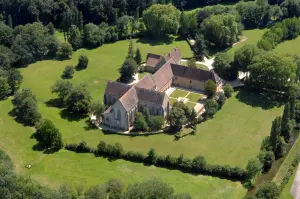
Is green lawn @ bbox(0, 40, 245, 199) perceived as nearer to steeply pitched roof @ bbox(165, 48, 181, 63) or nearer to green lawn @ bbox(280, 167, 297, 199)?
green lawn @ bbox(280, 167, 297, 199)

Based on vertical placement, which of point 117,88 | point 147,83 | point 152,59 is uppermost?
point 117,88

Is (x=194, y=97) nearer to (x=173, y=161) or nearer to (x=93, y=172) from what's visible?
(x=173, y=161)

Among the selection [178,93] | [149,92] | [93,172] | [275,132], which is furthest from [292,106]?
[93,172]

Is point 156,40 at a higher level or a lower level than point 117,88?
lower

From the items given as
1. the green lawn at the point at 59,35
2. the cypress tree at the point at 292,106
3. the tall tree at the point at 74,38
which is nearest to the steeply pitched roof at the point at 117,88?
the cypress tree at the point at 292,106

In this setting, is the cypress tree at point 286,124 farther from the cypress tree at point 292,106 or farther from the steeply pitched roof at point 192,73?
the steeply pitched roof at point 192,73

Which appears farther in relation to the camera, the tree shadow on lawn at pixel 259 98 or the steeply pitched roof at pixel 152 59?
the steeply pitched roof at pixel 152 59

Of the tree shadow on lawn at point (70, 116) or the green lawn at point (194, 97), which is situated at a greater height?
the green lawn at point (194, 97)

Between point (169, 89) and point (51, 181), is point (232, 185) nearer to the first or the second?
point (51, 181)

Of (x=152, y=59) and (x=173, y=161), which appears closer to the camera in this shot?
(x=173, y=161)
